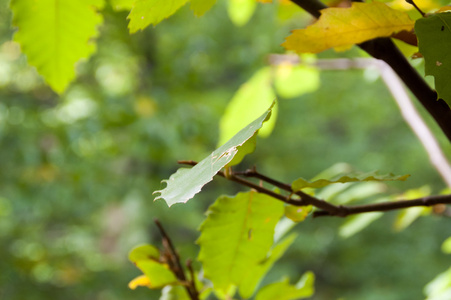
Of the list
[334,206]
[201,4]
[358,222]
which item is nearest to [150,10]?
[201,4]

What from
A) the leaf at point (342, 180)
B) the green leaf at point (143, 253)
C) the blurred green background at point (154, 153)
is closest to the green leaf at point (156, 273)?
the green leaf at point (143, 253)

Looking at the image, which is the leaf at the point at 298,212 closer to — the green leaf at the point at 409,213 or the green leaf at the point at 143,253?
the green leaf at the point at 143,253

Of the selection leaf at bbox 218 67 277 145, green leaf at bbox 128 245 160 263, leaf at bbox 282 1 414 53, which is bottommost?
green leaf at bbox 128 245 160 263

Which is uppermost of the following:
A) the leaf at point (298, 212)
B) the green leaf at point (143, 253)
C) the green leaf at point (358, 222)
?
the green leaf at point (143, 253)

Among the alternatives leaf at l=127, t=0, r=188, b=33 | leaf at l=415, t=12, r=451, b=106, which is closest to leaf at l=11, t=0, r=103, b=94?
leaf at l=127, t=0, r=188, b=33

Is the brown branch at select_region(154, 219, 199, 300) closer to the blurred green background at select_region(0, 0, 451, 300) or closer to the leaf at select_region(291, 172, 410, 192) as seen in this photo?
the leaf at select_region(291, 172, 410, 192)
